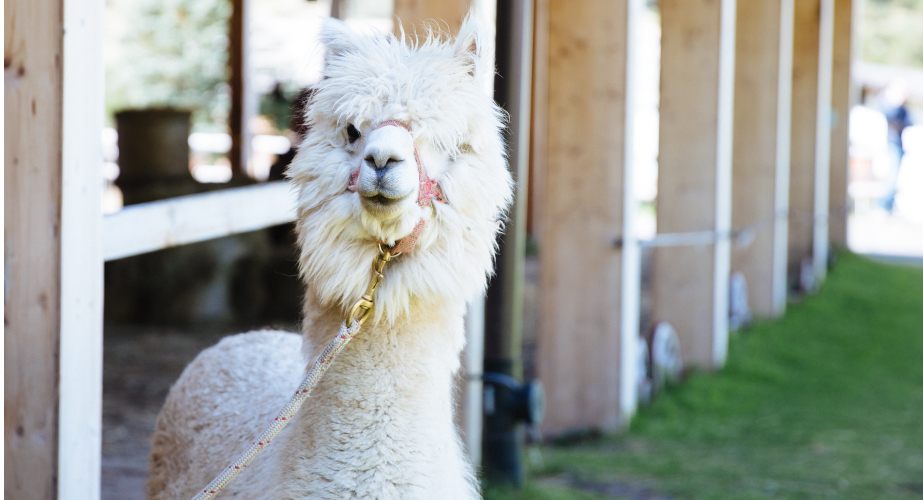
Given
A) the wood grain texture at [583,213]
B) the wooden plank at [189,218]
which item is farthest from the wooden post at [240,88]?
the wooden plank at [189,218]

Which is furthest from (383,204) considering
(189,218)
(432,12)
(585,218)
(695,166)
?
(695,166)

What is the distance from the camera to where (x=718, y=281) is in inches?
229

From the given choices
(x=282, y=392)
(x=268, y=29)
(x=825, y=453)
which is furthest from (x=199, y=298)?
(x=268, y=29)

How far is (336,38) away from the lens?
1924mm

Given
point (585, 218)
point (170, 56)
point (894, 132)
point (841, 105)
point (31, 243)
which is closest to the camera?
point (31, 243)

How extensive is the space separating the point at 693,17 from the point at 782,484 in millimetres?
2806

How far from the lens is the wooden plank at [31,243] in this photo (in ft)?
5.96

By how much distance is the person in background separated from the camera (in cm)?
1548

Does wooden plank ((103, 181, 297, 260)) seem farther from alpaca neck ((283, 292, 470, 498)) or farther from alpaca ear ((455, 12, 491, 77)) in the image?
alpaca ear ((455, 12, 491, 77))

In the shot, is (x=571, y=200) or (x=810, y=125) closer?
(x=571, y=200)

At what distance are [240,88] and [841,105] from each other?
7.08 meters

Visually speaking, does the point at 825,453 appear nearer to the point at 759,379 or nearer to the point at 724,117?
the point at 759,379

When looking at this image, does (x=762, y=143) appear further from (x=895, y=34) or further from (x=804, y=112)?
(x=895, y=34)

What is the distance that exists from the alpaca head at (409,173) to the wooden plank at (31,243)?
0.50 meters
